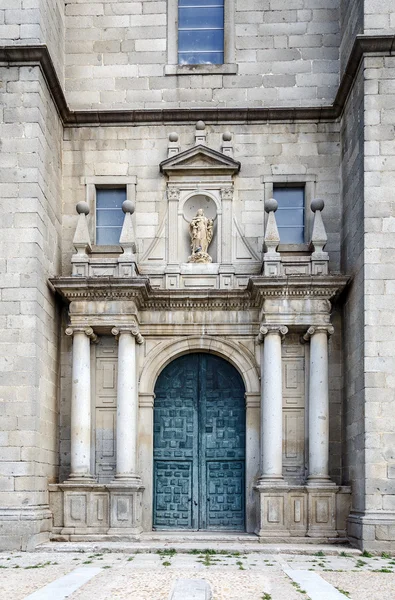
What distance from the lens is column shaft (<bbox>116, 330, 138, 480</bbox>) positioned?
13.8 meters

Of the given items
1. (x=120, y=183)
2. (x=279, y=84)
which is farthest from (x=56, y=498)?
(x=279, y=84)

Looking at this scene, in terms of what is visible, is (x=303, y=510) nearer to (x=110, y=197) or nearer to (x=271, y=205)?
(x=271, y=205)

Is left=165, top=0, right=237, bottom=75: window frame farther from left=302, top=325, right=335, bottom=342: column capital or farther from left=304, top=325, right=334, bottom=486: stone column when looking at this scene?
left=304, top=325, right=334, bottom=486: stone column

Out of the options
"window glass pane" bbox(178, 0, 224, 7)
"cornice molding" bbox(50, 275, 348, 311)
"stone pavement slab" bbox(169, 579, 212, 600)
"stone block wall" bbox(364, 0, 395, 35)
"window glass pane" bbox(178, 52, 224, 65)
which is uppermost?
"window glass pane" bbox(178, 0, 224, 7)

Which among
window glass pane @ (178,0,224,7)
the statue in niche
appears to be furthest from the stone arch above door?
window glass pane @ (178,0,224,7)

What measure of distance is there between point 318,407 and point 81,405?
3.79 meters

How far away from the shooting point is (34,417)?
12.8 meters

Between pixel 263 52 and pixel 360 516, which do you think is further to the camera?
pixel 263 52

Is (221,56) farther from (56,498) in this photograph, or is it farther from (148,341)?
(56,498)

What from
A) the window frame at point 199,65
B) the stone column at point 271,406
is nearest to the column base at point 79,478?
the stone column at point 271,406

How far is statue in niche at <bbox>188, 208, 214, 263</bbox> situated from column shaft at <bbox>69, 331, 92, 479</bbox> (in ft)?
7.67

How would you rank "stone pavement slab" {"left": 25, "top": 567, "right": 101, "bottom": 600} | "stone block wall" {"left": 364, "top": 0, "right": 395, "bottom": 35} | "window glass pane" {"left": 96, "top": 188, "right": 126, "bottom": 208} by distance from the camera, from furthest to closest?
"window glass pane" {"left": 96, "top": 188, "right": 126, "bottom": 208} → "stone block wall" {"left": 364, "top": 0, "right": 395, "bottom": 35} → "stone pavement slab" {"left": 25, "top": 567, "right": 101, "bottom": 600}

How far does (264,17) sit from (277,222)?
3660 mm

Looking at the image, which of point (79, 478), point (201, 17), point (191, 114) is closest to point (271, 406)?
point (79, 478)
